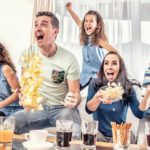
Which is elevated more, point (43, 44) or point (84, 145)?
point (43, 44)

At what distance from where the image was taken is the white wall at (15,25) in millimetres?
2686

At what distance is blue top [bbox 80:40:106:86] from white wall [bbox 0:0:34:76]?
1.74 feet

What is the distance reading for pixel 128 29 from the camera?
2352 mm

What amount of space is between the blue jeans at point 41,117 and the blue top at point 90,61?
0.85ft

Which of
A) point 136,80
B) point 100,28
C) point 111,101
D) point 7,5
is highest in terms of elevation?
point 7,5

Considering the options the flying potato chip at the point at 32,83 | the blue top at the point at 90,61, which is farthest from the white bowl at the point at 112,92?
the flying potato chip at the point at 32,83

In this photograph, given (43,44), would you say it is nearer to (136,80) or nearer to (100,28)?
(100,28)

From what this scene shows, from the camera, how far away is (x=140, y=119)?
7.54 ft

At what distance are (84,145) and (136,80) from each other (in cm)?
83

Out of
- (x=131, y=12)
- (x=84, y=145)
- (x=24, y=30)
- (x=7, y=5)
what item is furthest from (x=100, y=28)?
(x=84, y=145)

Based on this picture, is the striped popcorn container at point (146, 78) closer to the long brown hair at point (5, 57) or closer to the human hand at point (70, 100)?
the human hand at point (70, 100)

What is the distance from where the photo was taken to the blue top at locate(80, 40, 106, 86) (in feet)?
7.90

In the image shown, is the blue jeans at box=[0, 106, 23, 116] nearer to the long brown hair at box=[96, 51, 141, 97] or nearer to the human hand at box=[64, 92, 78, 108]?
the human hand at box=[64, 92, 78, 108]

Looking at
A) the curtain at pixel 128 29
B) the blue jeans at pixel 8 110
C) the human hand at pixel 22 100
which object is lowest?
the blue jeans at pixel 8 110
